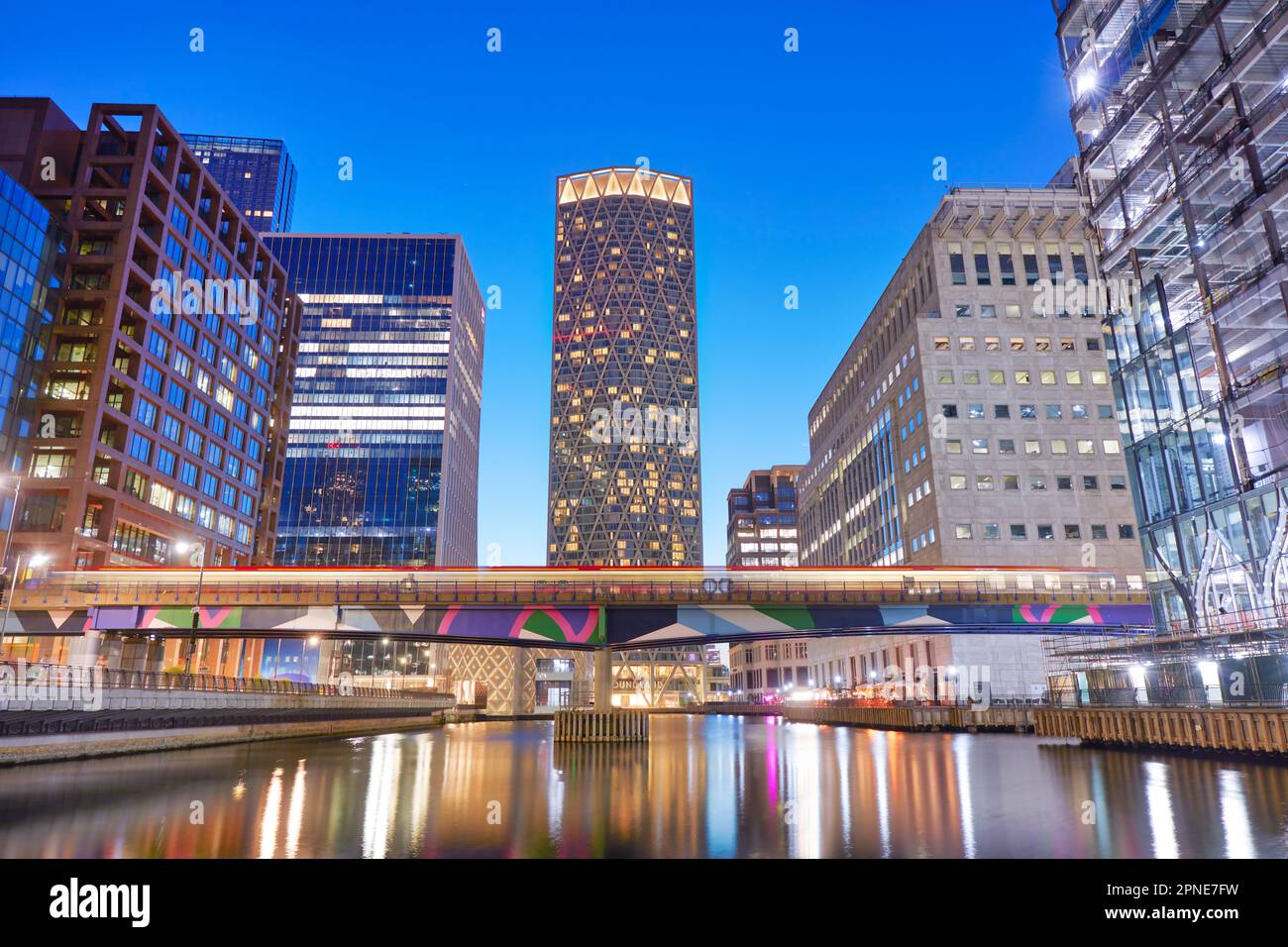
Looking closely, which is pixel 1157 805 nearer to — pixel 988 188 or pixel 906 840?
pixel 906 840

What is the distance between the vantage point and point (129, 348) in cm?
7488

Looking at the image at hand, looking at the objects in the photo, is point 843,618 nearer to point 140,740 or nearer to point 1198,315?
point 1198,315

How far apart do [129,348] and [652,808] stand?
7686cm

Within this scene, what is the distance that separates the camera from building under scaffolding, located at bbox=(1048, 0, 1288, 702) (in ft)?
121

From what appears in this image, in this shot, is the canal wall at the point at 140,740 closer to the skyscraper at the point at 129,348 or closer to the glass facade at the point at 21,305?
the skyscraper at the point at 129,348

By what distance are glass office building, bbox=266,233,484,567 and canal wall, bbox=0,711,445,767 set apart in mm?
106026

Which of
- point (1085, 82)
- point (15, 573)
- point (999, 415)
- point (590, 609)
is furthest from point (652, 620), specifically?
point (999, 415)

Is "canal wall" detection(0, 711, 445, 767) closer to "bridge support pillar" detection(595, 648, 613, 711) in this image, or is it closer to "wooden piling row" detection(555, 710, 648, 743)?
"wooden piling row" detection(555, 710, 648, 743)

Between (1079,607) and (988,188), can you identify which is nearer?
(1079,607)

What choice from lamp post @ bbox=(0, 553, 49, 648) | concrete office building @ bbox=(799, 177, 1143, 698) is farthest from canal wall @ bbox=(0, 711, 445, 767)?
concrete office building @ bbox=(799, 177, 1143, 698)
